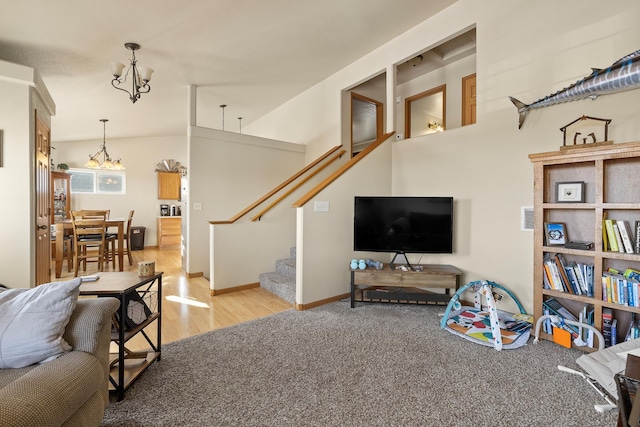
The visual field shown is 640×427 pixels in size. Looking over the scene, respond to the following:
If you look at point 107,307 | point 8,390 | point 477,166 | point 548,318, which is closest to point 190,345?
point 107,307

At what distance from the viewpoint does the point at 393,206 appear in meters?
3.42

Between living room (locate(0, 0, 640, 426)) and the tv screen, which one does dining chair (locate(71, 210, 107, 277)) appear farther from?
the tv screen

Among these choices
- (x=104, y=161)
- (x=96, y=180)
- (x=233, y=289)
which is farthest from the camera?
(x=96, y=180)

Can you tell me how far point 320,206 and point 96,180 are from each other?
279 inches

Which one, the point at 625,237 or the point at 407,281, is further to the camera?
the point at 407,281

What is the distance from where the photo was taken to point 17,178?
9.58ft

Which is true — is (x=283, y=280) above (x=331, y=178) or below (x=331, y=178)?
below

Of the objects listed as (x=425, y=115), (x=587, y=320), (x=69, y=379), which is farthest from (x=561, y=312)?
(x=425, y=115)

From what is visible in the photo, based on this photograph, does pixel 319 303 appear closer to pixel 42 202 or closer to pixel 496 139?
pixel 496 139

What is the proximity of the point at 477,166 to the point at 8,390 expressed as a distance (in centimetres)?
374

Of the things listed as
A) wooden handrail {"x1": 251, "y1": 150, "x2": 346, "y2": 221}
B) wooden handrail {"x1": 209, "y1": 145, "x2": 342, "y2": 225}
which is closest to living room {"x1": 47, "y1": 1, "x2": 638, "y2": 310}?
wooden handrail {"x1": 251, "y1": 150, "x2": 346, "y2": 221}

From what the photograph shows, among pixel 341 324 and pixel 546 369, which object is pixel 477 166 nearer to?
pixel 546 369

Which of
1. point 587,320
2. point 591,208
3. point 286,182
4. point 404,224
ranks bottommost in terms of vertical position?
point 587,320

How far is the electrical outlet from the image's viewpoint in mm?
3365
